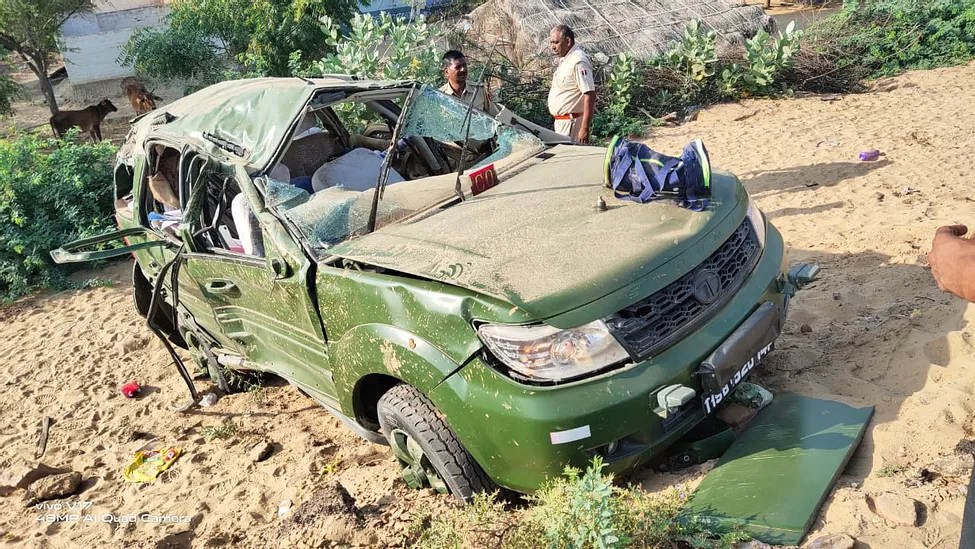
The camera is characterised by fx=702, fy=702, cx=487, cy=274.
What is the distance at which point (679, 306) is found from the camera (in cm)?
268

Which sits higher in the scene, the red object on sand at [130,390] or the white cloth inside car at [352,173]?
the white cloth inside car at [352,173]

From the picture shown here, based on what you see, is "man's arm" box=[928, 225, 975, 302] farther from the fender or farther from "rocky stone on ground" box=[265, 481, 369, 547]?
"rocky stone on ground" box=[265, 481, 369, 547]

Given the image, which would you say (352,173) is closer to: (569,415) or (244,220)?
(244,220)

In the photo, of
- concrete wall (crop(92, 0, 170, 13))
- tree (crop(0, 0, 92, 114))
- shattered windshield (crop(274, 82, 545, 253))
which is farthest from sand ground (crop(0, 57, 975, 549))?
concrete wall (crop(92, 0, 170, 13))

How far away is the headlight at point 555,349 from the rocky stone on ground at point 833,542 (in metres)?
0.88

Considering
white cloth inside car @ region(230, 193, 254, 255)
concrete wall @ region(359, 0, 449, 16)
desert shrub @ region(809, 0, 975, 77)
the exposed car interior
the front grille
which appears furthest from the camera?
concrete wall @ region(359, 0, 449, 16)

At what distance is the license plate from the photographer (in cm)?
259

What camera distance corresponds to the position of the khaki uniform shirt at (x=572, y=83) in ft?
18.8

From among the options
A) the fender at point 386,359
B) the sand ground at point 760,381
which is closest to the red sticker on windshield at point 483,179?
the fender at point 386,359

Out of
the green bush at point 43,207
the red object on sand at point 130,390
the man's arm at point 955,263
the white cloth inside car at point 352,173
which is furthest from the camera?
the green bush at point 43,207

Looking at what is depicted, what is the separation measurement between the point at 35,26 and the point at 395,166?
13.8 metres

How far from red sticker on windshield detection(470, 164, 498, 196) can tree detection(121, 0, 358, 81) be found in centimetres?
833

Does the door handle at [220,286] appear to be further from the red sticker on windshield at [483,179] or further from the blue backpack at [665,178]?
the blue backpack at [665,178]

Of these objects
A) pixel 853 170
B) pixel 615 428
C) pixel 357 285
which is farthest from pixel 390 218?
pixel 853 170
